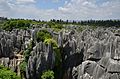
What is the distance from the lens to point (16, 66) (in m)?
49.8

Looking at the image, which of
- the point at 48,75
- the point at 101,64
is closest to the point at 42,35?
the point at 48,75

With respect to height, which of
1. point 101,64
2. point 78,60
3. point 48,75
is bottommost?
point 48,75

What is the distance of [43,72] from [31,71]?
6.26 ft

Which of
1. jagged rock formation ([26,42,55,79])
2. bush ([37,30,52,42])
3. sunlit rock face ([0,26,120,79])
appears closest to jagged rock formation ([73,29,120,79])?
sunlit rock face ([0,26,120,79])

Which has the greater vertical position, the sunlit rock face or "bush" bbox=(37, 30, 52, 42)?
"bush" bbox=(37, 30, 52, 42)

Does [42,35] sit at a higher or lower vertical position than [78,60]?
higher

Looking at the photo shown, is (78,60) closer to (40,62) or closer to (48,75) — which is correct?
(40,62)

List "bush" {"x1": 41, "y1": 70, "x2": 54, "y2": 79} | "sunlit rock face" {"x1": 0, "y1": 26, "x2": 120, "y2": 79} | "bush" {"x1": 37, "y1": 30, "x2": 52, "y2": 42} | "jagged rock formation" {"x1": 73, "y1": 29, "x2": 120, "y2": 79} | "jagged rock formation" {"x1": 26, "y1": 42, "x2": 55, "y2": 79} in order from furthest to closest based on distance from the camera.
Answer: "bush" {"x1": 37, "y1": 30, "x2": 52, "y2": 42} → "jagged rock formation" {"x1": 26, "y1": 42, "x2": 55, "y2": 79} → "bush" {"x1": 41, "y1": 70, "x2": 54, "y2": 79} → "sunlit rock face" {"x1": 0, "y1": 26, "x2": 120, "y2": 79} → "jagged rock formation" {"x1": 73, "y1": 29, "x2": 120, "y2": 79}

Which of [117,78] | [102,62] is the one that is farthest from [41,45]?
[117,78]

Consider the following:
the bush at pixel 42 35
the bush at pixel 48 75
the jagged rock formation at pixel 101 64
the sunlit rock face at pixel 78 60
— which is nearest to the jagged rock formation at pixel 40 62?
the sunlit rock face at pixel 78 60

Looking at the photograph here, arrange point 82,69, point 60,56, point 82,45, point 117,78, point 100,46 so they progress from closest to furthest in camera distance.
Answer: point 117,78 → point 82,69 → point 100,46 → point 60,56 → point 82,45

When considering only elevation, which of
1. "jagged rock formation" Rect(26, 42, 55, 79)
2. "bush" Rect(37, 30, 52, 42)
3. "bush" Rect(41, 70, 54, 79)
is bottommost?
"bush" Rect(41, 70, 54, 79)

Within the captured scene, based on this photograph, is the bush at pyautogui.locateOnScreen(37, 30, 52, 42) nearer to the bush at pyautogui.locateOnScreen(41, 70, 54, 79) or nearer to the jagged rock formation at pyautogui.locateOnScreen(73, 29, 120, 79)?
the jagged rock formation at pyautogui.locateOnScreen(73, 29, 120, 79)

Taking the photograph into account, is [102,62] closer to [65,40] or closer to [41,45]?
[41,45]
